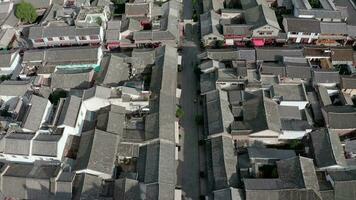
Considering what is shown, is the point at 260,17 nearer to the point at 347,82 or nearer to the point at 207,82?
the point at 207,82

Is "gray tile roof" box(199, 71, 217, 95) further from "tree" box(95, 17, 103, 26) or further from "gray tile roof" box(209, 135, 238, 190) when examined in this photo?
"tree" box(95, 17, 103, 26)

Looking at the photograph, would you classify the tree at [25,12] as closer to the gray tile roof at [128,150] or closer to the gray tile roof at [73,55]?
the gray tile roof at [73,55]

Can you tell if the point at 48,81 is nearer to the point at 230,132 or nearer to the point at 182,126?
the point at 182,126

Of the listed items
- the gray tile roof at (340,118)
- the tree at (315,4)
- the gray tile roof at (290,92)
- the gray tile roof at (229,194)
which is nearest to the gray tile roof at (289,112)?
the gray tile roof at (290,92)

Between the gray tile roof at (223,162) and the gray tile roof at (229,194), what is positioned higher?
the gray tile roof at (223,162)

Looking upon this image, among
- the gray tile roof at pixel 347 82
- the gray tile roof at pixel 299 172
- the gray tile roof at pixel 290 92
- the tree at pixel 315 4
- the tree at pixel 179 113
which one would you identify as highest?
the tree at pixel 315 4

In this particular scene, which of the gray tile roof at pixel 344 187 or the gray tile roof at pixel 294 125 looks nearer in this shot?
the gray tile roof at pixel 344 187

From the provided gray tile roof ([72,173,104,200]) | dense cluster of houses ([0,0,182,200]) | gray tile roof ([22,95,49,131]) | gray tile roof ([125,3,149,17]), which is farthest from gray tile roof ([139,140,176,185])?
gray tile roof ([125,3,149,17])
